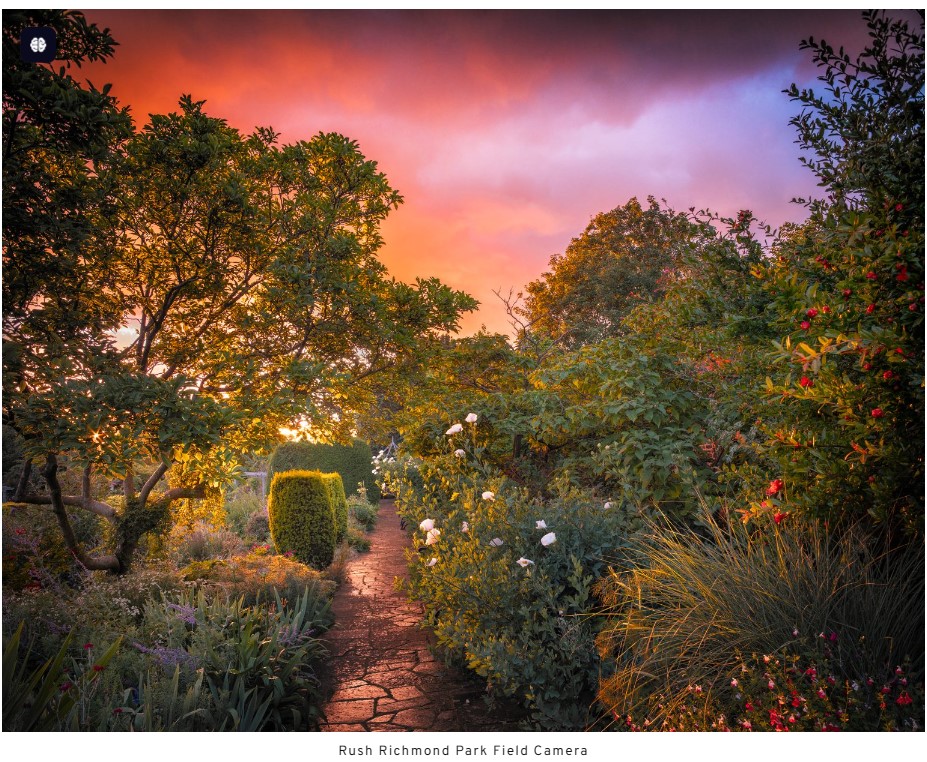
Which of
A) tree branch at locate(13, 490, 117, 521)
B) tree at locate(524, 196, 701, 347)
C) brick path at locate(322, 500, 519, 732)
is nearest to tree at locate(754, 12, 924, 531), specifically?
brick path at locate(322, 500, 519, 732)

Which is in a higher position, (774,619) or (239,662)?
(774,619)

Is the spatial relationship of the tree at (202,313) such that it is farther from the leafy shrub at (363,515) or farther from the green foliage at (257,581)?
the leafy shrub at (363,515)

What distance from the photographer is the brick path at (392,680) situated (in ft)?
12.5

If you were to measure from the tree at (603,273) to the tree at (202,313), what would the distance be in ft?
35.3

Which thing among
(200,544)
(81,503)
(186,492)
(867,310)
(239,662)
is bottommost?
(239,662)

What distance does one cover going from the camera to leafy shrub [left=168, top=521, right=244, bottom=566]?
779 centimetres

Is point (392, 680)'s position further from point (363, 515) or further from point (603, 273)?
point (603, 273)

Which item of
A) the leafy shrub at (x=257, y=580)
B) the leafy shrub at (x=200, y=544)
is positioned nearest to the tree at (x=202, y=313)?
the leafy shrub at (x=257, y=580)

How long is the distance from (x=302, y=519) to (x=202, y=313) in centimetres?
447

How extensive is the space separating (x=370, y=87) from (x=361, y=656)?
4651 mm

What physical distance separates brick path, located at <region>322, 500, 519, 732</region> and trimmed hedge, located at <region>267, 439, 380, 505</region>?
9186 millimetres

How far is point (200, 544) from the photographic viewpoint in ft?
28.6

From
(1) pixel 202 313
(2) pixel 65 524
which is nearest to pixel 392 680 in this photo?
(2) pixel 65 524
